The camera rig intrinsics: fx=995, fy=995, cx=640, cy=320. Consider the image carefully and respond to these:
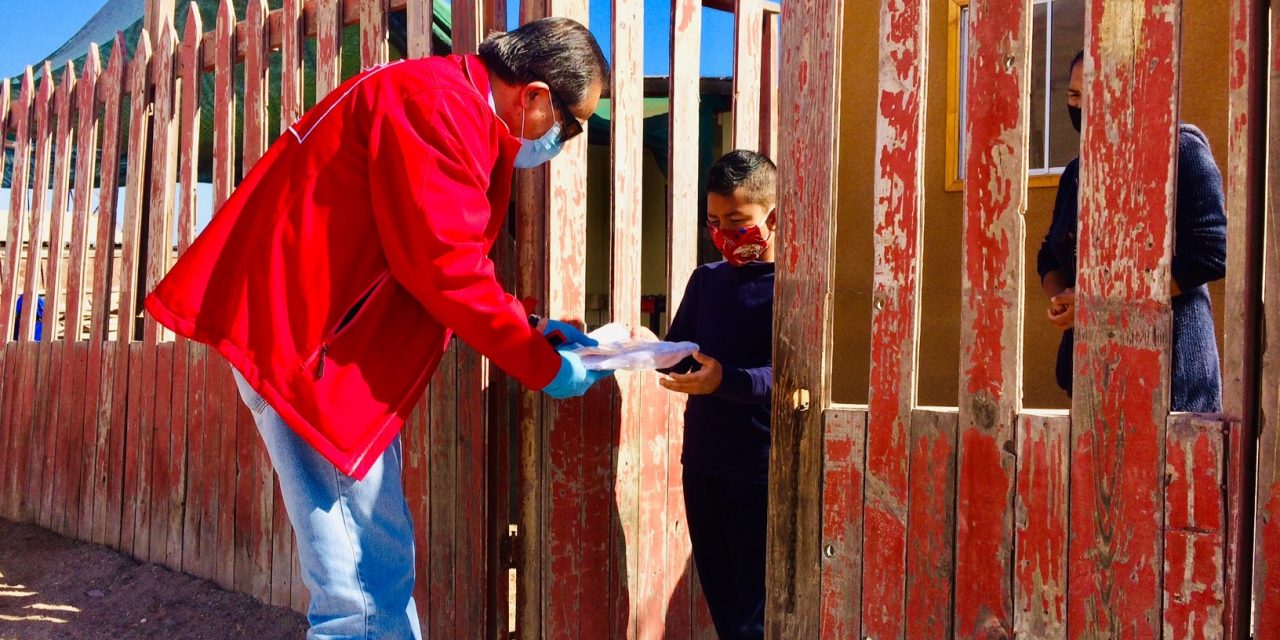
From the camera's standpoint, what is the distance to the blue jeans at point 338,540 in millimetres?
2111

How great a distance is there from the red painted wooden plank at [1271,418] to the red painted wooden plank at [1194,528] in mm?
55

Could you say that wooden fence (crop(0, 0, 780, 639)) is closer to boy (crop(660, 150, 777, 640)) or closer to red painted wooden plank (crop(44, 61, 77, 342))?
red painted wooden plank (crop(44, 61, 77, 342))

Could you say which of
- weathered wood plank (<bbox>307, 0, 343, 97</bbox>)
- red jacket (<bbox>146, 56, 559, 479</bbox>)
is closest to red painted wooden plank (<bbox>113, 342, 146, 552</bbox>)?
weathered wood plank (<bbox>307, 0, 343, 97</bbox>)

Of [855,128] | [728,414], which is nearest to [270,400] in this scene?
[728,414]

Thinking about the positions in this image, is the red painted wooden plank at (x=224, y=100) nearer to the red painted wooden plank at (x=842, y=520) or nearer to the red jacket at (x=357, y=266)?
the red jacket at (x=357, y=266)

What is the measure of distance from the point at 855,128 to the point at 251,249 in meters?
4.62

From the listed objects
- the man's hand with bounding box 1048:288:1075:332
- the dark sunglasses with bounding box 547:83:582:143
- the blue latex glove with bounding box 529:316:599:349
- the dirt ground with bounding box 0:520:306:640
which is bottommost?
the dirt ground with bounding box 0:520:306:640

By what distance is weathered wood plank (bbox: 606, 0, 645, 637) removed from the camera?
2885 mm

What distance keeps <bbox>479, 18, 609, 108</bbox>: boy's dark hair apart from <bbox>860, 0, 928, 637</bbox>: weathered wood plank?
2.34 ft

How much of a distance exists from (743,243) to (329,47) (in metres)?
1.72

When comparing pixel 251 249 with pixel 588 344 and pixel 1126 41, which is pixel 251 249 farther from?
pixel 1126 41

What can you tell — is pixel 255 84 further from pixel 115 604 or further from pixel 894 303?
pixel 894 303

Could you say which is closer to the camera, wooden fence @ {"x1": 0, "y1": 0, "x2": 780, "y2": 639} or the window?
wooden fence @ {"x1": 0, "y1": 0, "x2": 780, "y2": 639}

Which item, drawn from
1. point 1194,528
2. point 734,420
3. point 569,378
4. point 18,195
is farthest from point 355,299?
point 18,195
